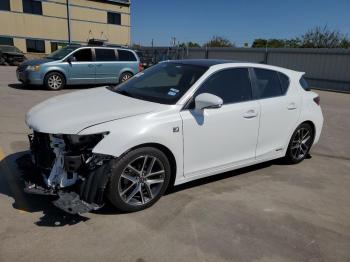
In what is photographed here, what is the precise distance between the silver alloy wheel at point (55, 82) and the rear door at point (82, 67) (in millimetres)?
357

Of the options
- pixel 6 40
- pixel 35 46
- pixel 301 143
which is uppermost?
pixel 6 40

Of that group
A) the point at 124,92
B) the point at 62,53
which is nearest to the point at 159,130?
the point at 124,92

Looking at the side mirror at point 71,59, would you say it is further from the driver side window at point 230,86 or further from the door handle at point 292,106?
the door handle at point 292,106

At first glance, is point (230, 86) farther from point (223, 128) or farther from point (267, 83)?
point (267, 83)

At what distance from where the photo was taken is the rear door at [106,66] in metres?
13.1

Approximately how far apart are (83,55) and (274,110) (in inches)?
376

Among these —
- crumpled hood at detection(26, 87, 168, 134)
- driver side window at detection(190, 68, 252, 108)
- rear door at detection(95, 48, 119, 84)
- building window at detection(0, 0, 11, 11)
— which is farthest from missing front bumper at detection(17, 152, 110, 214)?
building window at detection(0, 0, 11, 11)

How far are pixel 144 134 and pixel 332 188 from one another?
2899 millimetres

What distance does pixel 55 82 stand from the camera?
40.1 feet

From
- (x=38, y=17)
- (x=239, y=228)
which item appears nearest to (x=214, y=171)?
(x=239, y=228)

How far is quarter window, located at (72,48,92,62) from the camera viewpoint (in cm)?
1255

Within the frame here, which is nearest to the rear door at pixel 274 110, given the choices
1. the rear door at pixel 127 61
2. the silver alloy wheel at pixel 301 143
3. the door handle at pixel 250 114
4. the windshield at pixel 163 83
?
the door handle at pixel 250 114

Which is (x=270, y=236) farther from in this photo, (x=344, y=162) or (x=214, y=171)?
(x=344, y=162)

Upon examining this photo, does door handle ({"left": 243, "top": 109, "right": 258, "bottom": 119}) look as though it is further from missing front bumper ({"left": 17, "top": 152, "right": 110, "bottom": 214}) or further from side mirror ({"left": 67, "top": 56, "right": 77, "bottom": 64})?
side mirror ({"left": 67, "top": 56, "right": 77, "bottom": 64})
